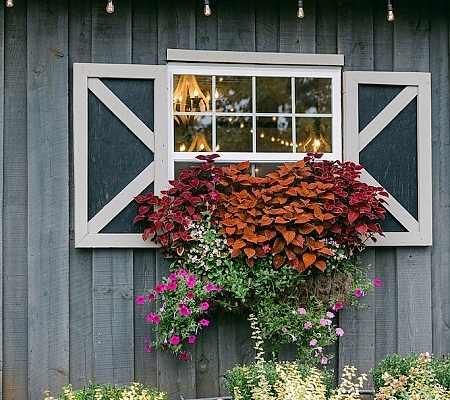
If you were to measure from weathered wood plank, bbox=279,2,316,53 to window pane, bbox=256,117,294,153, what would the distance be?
0.45 m

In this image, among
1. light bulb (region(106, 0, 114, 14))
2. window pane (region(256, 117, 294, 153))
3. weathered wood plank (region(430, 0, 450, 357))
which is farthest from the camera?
weathered wood plank (region(430, 0, 450, 357))

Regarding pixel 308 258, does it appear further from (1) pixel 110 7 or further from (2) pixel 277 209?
(1) pixel 110 7

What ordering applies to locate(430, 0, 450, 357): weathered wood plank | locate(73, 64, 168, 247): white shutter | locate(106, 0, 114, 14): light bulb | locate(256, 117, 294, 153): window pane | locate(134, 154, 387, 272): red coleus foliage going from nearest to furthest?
locate(106, 0, 114, 14): light bulb, locate(134, 154, 387, 272): red coleus foliage, locate(73, 64, 168, 247): white shutter, locate(256, 117, 294, 153): window pane, locate(430, 0, 450, 357): weathered wood plank

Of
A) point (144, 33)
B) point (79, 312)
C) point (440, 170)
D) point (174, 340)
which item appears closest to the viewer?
point (174, 340)

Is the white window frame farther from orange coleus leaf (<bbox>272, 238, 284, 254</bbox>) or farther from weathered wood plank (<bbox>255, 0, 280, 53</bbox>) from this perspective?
orange coleus leaf (<bbox>272, 238, 284, 254</bbox>)

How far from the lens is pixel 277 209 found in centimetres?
407

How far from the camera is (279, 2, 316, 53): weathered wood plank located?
443cm

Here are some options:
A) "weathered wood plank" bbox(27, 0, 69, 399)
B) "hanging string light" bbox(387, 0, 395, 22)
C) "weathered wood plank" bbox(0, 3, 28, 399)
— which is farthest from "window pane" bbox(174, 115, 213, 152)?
"hanging string light" bbox(387, 0, 395, 22)

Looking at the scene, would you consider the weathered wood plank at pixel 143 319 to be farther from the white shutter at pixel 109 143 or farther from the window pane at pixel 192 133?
the window pane at pixel 192 133

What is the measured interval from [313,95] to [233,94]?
51 cm

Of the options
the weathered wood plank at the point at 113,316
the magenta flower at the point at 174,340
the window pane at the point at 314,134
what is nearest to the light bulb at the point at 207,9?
the window pane at the point at 314,134

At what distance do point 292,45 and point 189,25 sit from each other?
659 mm

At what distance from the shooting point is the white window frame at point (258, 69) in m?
4.30

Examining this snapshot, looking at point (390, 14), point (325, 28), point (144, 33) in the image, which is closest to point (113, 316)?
point (144, 33)
